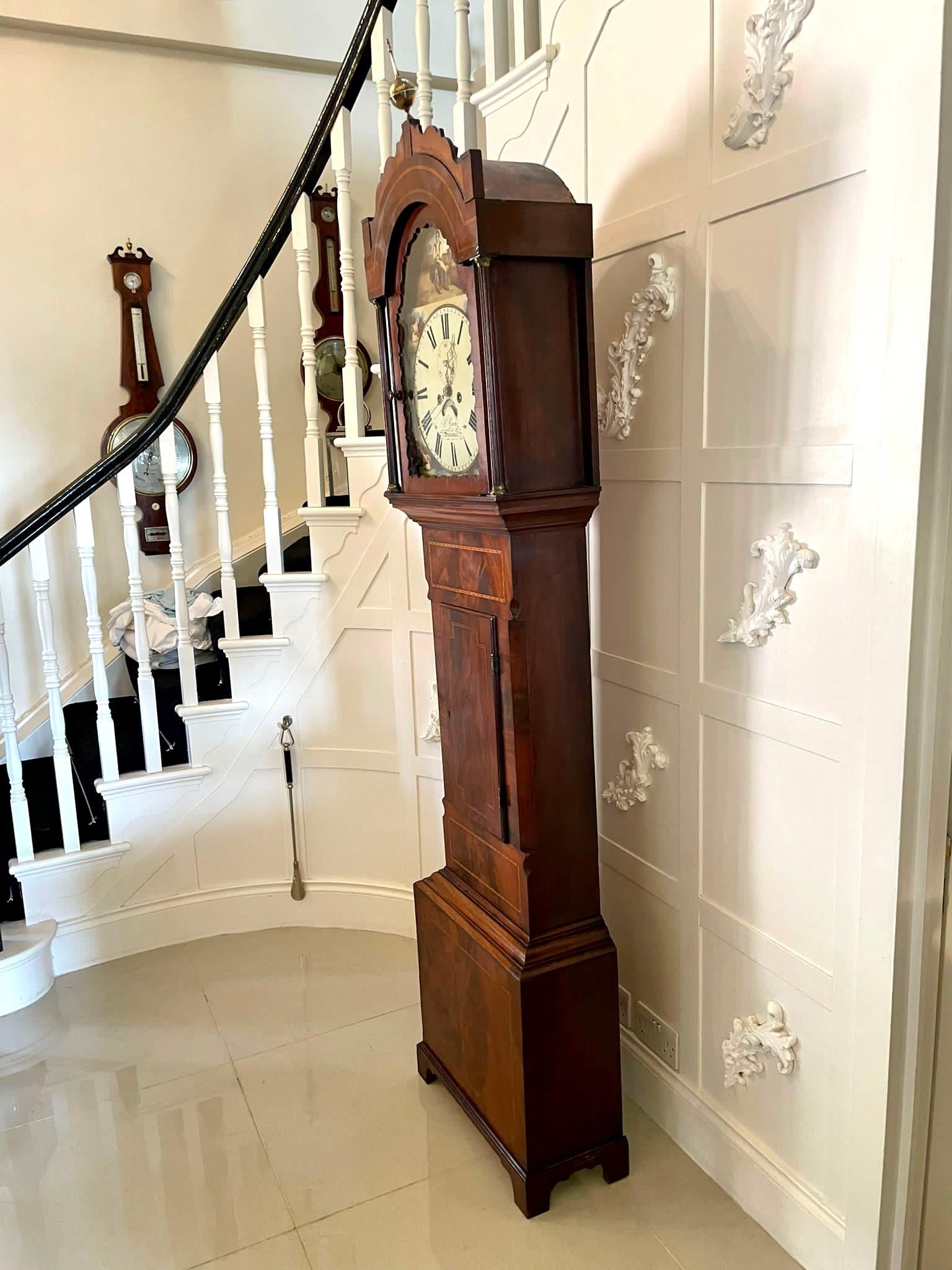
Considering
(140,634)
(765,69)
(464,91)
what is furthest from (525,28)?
(140,634)

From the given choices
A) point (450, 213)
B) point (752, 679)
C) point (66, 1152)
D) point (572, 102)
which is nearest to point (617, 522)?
point (752, 679)

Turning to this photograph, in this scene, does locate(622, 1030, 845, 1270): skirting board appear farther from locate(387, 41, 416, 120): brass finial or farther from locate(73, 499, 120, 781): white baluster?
locate(387, 41, 416, 120): brass finial

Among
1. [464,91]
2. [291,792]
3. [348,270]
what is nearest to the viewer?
[464,91]

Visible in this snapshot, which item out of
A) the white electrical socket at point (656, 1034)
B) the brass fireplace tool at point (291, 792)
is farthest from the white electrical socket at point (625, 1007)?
the brass fireplace tool at point (291, 792)

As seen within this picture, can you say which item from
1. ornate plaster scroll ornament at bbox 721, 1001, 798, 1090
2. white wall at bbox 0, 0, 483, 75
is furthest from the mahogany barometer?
white wall at bbox 0, 0, 483, 75

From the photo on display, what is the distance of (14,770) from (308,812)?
81 centimetres

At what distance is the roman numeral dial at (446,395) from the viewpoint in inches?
58.7

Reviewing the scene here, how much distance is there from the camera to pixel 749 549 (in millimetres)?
1502

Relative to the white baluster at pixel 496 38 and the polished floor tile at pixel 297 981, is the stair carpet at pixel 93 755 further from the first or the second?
the white baluster at pixel 496 38

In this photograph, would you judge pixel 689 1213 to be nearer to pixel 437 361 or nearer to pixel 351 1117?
pixel 351 1117

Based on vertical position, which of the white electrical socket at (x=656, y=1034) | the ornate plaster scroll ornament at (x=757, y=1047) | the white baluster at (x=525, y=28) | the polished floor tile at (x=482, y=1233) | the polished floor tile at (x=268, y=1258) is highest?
the white baluster at (x=525, y=28)

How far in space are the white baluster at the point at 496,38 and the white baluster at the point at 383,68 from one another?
0.32 metres

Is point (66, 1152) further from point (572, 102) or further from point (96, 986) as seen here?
point (572, 102)

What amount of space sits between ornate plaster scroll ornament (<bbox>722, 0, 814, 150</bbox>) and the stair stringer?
135 centimetres
